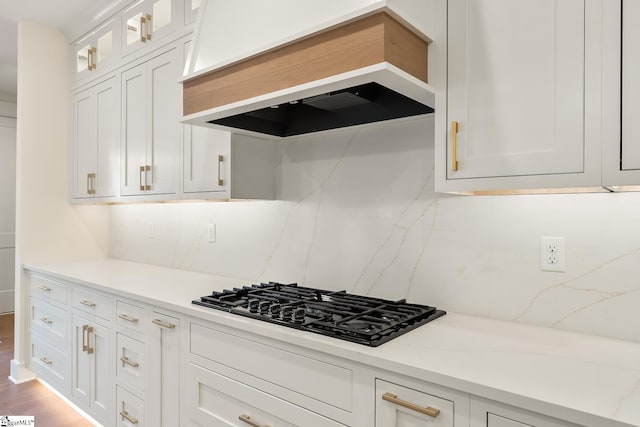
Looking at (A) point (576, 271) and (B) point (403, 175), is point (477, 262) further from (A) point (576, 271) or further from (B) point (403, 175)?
(B) point (403, 175)

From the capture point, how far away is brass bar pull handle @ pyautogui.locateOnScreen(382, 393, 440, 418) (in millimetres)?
1093

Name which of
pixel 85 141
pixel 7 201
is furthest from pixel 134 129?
pixel 7 201

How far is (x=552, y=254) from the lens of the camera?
4.81 ft

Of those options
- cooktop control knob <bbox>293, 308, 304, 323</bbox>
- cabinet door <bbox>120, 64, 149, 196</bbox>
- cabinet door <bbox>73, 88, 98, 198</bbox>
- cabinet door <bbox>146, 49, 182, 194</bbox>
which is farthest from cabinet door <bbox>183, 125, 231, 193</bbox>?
cabinet door <bbox>73, 88, 98, 198</bbox>

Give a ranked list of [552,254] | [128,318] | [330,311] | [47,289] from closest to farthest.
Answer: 1. [552,254]
2. [330,311]
3. [128,318]
4. [47,289]

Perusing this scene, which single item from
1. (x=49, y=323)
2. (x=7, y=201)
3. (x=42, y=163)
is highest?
(x=42, y=163)

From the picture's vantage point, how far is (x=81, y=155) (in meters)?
3.28

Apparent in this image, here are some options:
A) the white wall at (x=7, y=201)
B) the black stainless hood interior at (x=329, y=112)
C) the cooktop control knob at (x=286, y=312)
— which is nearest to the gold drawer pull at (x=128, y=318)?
the cooktop control knob at (x=286, y=312)

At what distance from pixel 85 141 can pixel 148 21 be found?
1.15 metres

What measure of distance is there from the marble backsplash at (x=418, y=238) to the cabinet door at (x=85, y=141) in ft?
3.99

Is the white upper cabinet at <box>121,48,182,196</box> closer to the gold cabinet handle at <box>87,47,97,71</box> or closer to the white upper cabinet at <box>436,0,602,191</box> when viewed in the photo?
the gold cabinet handle at <box>87,47,97,71</box>

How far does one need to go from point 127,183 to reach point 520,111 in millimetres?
2414

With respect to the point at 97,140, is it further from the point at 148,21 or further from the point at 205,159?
the point at 205,159

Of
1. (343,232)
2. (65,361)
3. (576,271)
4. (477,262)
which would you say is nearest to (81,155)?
(65,361)
